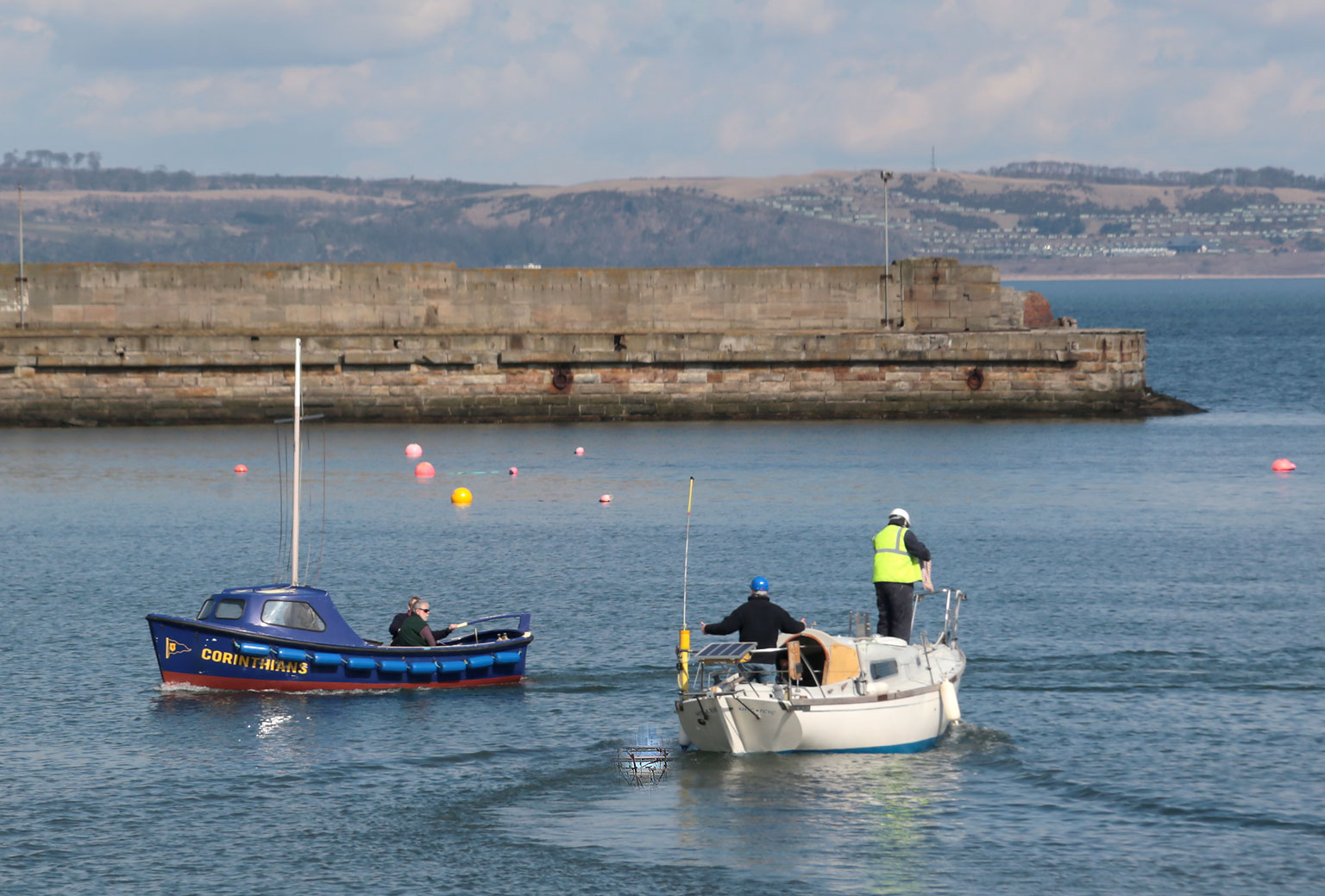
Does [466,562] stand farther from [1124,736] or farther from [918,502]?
[1124,736]

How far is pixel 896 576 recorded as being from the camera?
59.4 feet

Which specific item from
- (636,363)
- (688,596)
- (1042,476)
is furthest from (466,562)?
(636,363)

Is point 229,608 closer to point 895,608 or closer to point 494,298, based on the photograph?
point 895,608

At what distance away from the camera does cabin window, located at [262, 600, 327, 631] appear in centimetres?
1950

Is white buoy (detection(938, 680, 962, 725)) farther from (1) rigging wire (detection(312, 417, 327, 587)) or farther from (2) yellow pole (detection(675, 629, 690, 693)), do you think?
(1) rigging wire (detection(312, 417, 327, 587))

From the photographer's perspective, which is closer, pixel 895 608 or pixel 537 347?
pixel 895 608

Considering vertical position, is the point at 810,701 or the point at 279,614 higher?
the point at 279,614

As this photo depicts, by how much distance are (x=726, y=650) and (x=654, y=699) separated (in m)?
3.21

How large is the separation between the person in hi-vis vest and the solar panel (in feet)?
7.62

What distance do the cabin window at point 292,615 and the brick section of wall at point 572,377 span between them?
1281 inches

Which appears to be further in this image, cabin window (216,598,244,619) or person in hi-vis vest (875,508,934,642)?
cabin window (216,598,244,619)

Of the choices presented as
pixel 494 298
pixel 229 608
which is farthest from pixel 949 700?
pixel 494 298

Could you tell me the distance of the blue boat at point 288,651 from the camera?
19312mm

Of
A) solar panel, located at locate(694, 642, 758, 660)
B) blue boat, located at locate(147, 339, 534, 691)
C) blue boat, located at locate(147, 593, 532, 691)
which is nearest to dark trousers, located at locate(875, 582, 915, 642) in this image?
solar panel, located at locate(694, 642, 758, 660)
